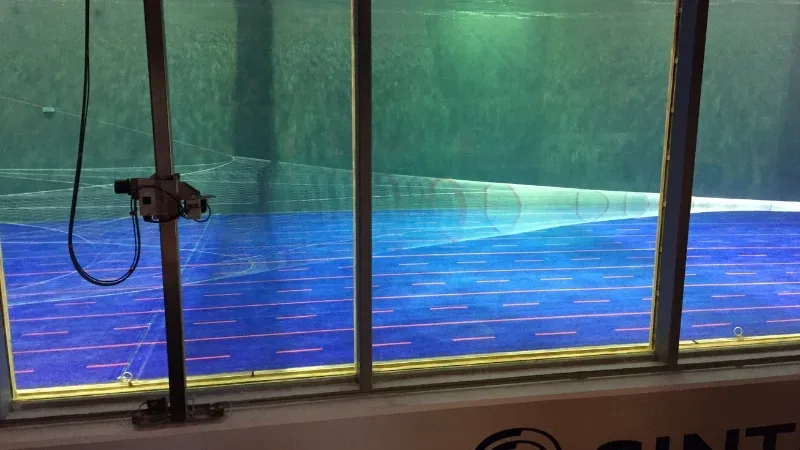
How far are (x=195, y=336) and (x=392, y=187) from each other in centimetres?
520

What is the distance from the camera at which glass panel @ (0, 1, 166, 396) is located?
3700 millimetres

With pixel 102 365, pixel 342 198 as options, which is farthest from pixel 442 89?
pixel 102 365

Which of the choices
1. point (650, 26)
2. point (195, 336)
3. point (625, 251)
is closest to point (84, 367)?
point (195, 336)

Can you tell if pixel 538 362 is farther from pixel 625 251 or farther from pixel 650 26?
pixel 650 26

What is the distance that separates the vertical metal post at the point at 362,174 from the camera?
80.9 inches

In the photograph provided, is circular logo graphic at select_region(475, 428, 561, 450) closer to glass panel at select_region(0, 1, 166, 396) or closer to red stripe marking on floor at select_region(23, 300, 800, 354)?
glass panel at select_region(0, 1, 166, 396)

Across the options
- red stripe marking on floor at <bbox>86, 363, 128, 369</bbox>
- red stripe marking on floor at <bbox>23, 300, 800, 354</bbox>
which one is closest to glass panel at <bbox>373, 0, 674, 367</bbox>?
red stripe marking on floor at <bbox>23, 300, 800, 354</bbox>

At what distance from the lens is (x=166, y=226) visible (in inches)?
76.6

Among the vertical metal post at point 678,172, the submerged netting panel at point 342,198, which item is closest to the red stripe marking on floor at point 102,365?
the submerged netting panel at point 342,198

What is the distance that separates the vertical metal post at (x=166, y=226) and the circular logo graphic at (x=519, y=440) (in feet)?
4.04

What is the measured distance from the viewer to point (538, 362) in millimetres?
2486

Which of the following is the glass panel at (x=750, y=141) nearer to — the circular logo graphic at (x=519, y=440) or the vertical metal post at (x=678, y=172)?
the vertical metal post at (x=678, y=172)

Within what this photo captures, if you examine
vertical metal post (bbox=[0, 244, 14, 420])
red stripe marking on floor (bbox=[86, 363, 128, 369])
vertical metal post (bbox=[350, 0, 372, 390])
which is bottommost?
red stripe marking on floor (bbox=[86, 363, 128, 369])

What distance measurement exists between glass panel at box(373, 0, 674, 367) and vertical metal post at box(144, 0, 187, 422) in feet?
8.31
